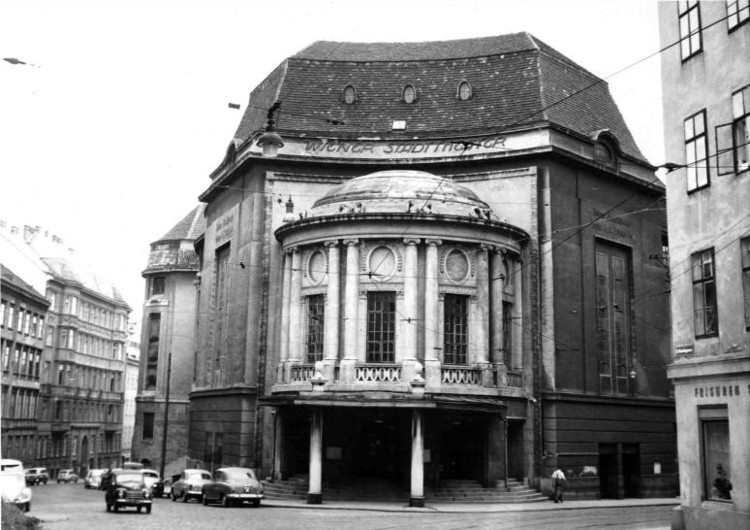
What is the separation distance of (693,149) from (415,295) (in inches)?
579

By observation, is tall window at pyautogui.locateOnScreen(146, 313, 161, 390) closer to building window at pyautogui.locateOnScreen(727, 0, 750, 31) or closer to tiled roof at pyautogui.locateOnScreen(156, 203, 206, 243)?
tiled roof at pyautogui.locateOnScreen(156, 203, 206, 243)

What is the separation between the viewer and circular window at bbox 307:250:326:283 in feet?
121

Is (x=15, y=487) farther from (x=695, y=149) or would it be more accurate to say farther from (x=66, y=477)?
(x=66, y=477)

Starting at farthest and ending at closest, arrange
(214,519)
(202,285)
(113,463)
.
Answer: (113,463) → (202,285) → (214,519)

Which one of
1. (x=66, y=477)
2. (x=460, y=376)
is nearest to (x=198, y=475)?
(x=460, y=376)

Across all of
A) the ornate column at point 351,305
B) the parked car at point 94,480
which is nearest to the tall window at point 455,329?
the ornate column at point 351,305

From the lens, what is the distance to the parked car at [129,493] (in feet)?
93.4

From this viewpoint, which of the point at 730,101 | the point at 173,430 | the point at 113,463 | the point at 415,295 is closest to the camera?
the point at 730,101

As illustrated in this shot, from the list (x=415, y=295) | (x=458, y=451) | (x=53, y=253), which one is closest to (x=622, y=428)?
(x=458, y=451)

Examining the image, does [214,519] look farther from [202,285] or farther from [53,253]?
[53,253]

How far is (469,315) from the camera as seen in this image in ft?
118

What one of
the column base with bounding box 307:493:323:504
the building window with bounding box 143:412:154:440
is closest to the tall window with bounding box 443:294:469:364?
the column base with bounding box 307:493:323:504

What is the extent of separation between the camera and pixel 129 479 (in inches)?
1142

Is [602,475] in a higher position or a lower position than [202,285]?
lower
